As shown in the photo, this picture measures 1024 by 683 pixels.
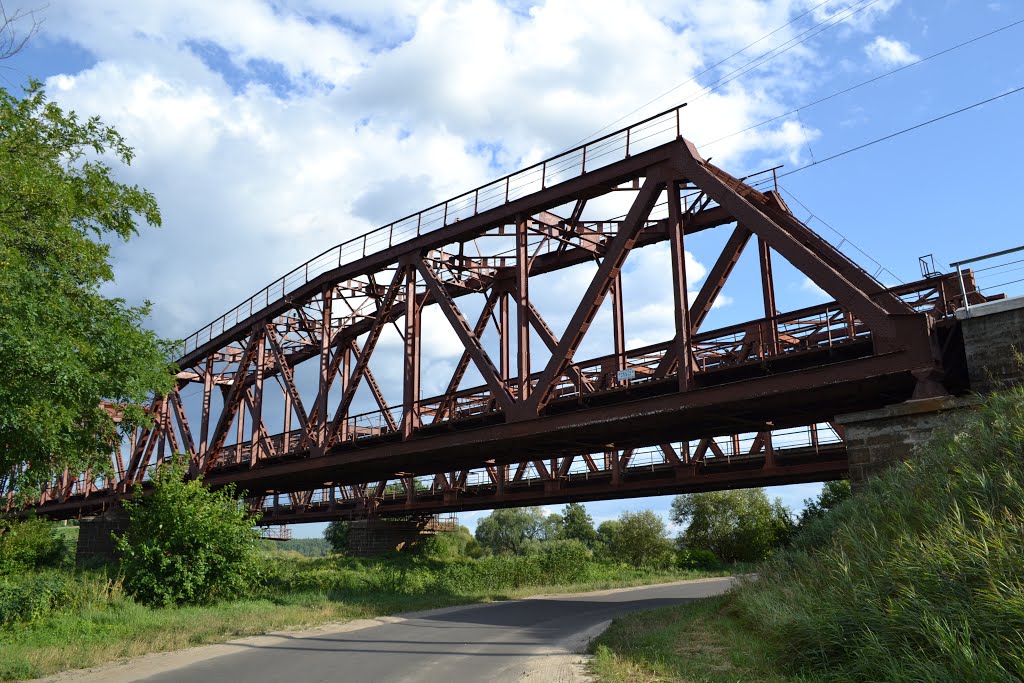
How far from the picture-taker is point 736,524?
50.3 meters

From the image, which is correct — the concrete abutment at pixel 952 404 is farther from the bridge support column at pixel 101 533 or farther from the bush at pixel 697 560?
the bridge support column at pixel 101 533

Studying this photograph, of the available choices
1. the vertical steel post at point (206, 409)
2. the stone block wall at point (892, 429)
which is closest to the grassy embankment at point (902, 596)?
the stone block wall at point (892, 429)

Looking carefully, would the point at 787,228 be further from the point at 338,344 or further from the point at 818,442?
the point at 338,344

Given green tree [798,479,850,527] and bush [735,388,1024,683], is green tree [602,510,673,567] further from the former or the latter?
bush [735,388,1024,683]

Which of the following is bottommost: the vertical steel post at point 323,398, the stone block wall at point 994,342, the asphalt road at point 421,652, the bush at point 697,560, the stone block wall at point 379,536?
the bush at point 697,560

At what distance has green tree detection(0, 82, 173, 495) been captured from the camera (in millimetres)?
17562

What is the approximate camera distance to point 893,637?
787cm

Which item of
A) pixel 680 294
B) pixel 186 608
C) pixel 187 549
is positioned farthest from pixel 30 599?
pixel 680 294

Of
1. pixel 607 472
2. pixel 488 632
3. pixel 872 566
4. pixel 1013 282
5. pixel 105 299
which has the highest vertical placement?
pixel 105 299

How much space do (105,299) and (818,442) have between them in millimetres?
23045

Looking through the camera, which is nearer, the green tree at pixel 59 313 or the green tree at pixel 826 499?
the green tree at pixel 59 313

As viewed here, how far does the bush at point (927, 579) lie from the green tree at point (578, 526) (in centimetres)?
6418

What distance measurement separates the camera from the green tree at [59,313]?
17562 millimetres

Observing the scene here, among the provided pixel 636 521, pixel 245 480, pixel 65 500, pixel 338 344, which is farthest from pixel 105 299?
pixel 65 500
